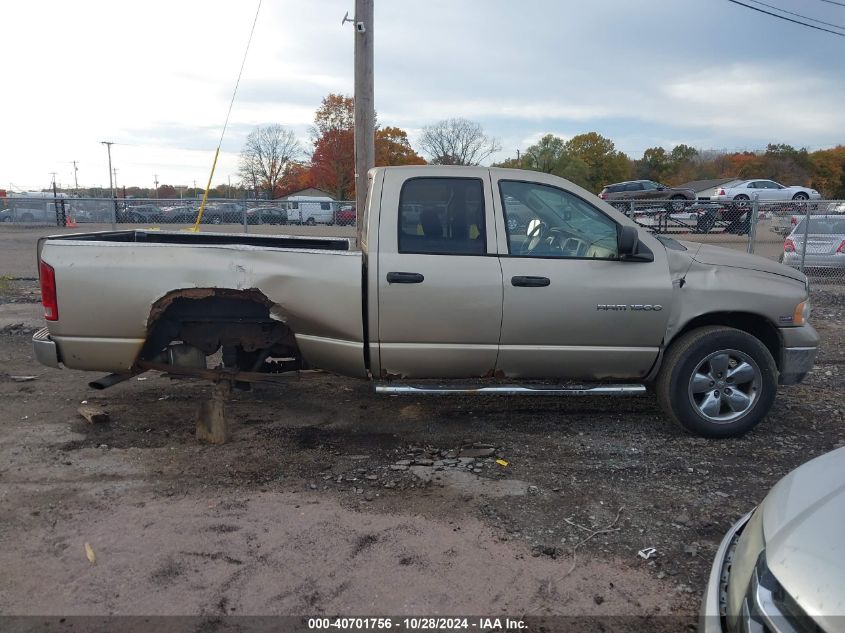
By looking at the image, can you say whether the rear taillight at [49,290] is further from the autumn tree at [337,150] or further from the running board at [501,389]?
the autumn tree at [337,150]

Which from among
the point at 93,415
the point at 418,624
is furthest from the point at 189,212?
the point at 418,624

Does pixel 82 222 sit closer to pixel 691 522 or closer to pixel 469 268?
pixel 469 268

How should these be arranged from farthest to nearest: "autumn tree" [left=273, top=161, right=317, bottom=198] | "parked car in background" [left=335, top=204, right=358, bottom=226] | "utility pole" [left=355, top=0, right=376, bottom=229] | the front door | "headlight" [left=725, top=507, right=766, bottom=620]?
"autumn tree" [left=273, top=161, right=317, bottom=198]
"parked car in background" [left=335, top=204, right=358, bottom=226]
"utility pole" [left=355, top=0, right=376, bottom=229]
the front door
"headlight" [left=725, top=507, right=766, bottom=620]

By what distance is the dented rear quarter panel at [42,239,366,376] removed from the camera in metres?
4.46

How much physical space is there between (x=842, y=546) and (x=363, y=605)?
196cm

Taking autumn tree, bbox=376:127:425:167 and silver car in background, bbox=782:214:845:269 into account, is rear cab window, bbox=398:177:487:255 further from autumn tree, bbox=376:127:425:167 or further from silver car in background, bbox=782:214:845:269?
autumn tree, bbox=376:127:425:167

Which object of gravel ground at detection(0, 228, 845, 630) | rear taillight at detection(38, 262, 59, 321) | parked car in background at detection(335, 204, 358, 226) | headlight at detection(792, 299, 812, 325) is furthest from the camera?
parked car in background at detection(335, 204, 358, 226)

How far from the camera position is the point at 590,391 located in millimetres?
4832

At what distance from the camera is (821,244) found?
1406cm

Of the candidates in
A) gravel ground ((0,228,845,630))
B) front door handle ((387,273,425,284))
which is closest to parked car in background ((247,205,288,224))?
gravel ground ((0,228,845,630))

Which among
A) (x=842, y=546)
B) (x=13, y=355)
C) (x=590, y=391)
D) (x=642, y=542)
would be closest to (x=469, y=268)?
(x=590, y=391)

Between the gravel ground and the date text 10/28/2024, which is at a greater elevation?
the gravel ground

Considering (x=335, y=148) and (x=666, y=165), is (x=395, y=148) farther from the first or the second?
(x=666, y=165)

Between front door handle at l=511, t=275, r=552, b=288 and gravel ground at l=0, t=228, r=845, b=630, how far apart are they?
121 cm
